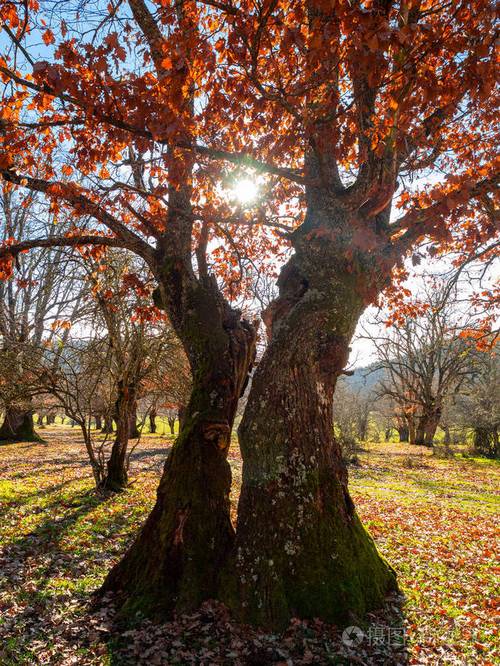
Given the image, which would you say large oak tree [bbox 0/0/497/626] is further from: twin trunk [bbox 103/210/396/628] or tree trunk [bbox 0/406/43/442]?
tree trunk [bbox 0/406/43/442]

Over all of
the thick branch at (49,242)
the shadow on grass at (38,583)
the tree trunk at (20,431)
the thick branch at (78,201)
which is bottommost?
the shadow on grass at (38,583)

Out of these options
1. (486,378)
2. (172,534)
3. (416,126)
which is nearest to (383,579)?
(172,534)

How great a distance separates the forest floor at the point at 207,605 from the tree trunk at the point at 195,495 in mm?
322

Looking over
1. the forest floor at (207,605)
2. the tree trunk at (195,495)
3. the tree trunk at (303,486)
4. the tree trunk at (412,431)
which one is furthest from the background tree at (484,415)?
the tree trunk at (195,495)

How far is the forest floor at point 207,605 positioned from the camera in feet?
12.2

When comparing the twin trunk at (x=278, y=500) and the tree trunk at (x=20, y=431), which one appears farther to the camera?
the tree trunk at (x=20, y=431)

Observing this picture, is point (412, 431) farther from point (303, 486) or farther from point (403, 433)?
point (303, 486)

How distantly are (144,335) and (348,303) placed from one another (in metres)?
6.24

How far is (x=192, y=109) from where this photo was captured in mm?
6281

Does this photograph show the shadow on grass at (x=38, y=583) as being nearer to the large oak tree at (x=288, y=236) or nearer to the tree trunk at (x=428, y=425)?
the large oak tree at (x=288, y=236)

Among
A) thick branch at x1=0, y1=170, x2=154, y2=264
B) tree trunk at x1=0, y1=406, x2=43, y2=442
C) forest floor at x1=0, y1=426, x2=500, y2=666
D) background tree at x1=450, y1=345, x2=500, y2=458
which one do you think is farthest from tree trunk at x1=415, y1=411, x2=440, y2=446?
thick branch at x1=0, y1=170, x2=154, y2=264

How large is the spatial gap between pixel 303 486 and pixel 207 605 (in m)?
1.55

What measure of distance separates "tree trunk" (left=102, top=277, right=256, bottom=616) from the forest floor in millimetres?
322

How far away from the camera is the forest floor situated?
372cm
